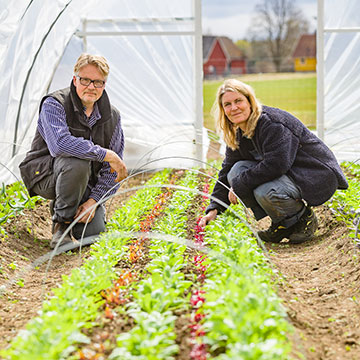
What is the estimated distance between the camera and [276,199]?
14.3 ft

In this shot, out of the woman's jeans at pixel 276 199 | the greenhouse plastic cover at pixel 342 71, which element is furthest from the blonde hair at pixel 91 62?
the greenhouse plastic cover at pixel 342 71

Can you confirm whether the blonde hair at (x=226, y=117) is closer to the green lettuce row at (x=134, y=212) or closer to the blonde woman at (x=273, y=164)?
the blonde woman at (x=273, y=164)

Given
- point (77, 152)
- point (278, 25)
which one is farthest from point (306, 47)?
point (77, 152)

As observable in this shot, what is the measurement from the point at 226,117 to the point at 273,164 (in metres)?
0.53

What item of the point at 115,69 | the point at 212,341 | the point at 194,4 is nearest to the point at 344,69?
the point at 194,4

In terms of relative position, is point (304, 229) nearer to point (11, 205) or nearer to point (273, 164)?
point (273, 164)

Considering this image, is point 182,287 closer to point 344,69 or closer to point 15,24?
point 15,24

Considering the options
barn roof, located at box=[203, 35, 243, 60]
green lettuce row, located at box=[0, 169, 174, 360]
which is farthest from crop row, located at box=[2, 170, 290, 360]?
barn roof, located at box=[203, 35, 243, 60]

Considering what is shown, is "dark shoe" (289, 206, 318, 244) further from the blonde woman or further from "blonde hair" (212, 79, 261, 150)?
"blonde hair" (212, 79, 261, 150)

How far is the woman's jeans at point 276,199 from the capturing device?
4340 mm

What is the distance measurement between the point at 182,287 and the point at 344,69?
21.7 ft

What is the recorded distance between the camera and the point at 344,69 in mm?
8602

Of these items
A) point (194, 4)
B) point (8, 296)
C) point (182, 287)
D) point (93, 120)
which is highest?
point (194, 4)

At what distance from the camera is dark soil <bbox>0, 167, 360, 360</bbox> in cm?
274
